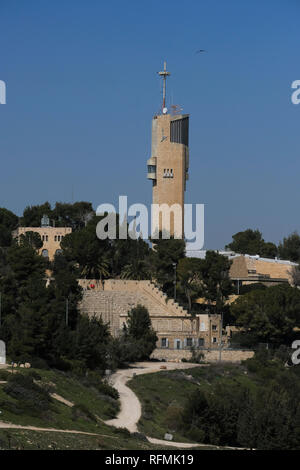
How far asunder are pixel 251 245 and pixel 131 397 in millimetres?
54186

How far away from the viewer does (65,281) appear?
67875 millimetres

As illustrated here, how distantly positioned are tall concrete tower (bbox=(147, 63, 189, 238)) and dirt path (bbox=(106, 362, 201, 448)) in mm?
23834

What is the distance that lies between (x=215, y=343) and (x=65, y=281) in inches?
449

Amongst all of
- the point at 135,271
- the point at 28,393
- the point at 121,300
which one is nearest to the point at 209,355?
the point at 121,300

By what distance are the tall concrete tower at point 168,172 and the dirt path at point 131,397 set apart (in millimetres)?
23834

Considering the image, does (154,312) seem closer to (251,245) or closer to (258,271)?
(258,271)

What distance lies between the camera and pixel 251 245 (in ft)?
350

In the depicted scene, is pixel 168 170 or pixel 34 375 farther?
pixel 168 170

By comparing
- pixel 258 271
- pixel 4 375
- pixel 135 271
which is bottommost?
pixel 4 375

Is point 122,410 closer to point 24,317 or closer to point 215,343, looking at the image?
point 24,317
